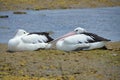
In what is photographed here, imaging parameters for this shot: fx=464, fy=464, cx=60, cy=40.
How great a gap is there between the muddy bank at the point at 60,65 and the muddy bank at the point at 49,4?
809 inches

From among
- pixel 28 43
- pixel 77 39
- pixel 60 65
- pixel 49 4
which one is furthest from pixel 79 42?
pixel 49 4

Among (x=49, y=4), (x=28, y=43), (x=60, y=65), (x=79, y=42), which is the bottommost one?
(x=49, y=4)

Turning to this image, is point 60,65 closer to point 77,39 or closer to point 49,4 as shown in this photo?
point 77,39

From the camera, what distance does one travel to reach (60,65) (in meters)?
9.00

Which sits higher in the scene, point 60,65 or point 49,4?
point 60,65

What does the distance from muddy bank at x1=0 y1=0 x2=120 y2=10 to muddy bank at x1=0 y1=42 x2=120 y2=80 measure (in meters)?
20.5

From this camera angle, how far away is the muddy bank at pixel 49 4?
3169cm

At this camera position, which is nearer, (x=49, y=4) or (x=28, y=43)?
(x=28, y=43)

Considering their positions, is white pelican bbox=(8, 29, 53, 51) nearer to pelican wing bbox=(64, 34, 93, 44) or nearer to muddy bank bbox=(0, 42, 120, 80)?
muddy bank bbox=(0, 42, 120, 80)

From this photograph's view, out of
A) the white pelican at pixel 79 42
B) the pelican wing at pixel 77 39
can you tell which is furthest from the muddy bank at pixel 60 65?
the pelican wing at pixel 77 39

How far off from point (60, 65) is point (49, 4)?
23.9 metres

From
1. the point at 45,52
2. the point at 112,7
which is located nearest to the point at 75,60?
the point at 45,52

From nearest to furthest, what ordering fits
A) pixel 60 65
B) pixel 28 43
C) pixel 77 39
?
pixel 60 65
pixel 77 39
pixel 28 43

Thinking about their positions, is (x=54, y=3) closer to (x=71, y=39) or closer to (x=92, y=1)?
(x=92, y=1)
